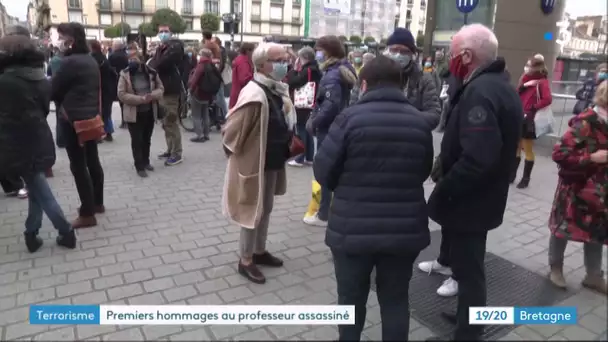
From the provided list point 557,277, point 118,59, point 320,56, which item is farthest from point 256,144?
point 118,59

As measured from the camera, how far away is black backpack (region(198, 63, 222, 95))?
8.83 meters

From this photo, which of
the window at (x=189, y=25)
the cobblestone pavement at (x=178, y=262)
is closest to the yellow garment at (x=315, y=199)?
the cobblestone pavement at (x=178, y=262)

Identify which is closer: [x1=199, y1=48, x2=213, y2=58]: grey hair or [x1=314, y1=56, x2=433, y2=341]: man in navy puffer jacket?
[x1=314, y1=56, x2=433, y2=341]: man in navy puffer jacket

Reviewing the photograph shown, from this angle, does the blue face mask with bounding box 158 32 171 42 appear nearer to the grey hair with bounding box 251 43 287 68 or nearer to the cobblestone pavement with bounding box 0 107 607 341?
the cobblestone pavement with bounding box 0 107 607 341

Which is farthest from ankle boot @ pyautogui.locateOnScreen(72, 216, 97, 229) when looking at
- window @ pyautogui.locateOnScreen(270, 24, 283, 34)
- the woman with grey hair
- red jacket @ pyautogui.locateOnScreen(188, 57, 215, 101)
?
window @ pyautogui.locateOnScreen(270, 24, 283, 34)

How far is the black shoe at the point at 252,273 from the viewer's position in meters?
3.81

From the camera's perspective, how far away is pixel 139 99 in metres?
6.50

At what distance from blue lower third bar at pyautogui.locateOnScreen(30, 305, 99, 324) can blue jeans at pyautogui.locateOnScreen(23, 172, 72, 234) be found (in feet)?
3.80

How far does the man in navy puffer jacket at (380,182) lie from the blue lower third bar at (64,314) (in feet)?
6.19

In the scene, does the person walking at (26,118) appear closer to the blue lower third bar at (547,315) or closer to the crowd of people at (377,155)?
the crowd of people at (377,155)

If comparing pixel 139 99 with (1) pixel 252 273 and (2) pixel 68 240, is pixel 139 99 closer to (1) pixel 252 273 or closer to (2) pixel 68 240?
(2) pixel 68 240

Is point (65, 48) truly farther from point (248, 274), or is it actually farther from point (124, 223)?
point (248, 274)

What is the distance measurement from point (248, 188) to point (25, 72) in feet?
7.24

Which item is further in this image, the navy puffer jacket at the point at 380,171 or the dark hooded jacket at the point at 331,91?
the dark hooded jacket at the point at 331,91
